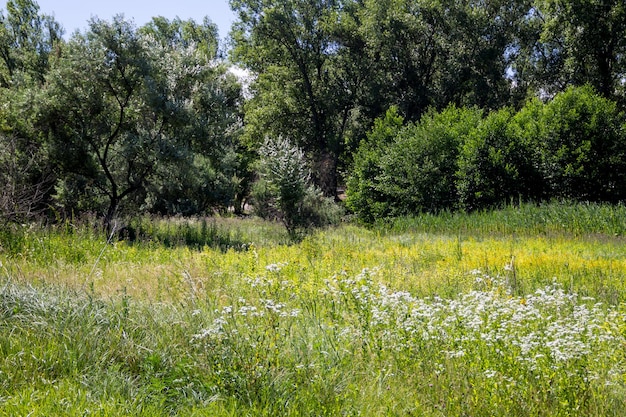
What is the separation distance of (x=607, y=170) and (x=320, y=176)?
49.2ft

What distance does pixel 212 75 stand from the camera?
1622cm

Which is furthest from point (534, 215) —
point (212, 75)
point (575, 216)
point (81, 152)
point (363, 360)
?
point (81, 152)

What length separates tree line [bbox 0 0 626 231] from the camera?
13.8m

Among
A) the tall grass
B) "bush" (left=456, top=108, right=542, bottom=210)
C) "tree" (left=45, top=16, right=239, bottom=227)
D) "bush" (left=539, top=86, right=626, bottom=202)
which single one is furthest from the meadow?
"bush" (left=539, top=86, right=626, bottom=202)

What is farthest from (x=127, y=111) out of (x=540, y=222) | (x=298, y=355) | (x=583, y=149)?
(x=583, y=149)

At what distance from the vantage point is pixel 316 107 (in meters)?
30.2

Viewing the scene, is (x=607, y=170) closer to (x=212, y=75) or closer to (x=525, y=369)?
(x=212, y=75)

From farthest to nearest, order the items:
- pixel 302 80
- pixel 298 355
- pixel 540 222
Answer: pixel 302 80, pixel 540 222, pixel 298 355

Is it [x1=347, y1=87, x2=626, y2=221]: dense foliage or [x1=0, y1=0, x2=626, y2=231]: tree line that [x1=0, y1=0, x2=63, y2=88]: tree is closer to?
[x1=0, y1=0, x2=626, y2=231]: tree line

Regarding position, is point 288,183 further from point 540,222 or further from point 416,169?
point 540,222

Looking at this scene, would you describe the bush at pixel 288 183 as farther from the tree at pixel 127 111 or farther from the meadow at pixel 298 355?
the meadow at pixel 298 355

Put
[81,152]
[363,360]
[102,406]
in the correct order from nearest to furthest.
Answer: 1. [102,406]
2. [363,360]
3. [81,152]

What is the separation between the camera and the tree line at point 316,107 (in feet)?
45.3

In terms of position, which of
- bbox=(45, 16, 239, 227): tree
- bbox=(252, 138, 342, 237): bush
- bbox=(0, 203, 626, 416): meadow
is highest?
bbox=(45, 16, 239, 227): tree
